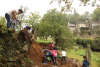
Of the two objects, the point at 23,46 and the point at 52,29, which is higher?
the point at 52,29

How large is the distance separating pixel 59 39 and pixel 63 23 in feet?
10.2

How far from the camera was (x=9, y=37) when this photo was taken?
5.96 m

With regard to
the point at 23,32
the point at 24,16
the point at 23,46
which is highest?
the point at 24,16

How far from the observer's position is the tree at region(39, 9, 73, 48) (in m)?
13.5

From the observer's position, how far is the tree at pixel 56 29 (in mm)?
13524

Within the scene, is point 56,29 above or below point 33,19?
below

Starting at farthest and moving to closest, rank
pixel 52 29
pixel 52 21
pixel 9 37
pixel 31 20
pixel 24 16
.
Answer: pixel 24 16
pixel 31 20
pixel 52 21
pixel 52 29
pixel 9 37

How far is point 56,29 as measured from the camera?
13344 mm

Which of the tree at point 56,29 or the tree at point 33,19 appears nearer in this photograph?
the tree at point 56,29

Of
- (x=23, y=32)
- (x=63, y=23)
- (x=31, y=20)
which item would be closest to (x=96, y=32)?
(x=63, y=23)

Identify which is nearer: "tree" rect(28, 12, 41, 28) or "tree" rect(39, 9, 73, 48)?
"tree" rect(39, 9, 73, 48)

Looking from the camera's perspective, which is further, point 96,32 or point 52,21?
point 96,32

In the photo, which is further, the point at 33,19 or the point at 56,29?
the point at 33,19

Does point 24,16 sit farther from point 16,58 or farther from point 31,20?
point 16,58
